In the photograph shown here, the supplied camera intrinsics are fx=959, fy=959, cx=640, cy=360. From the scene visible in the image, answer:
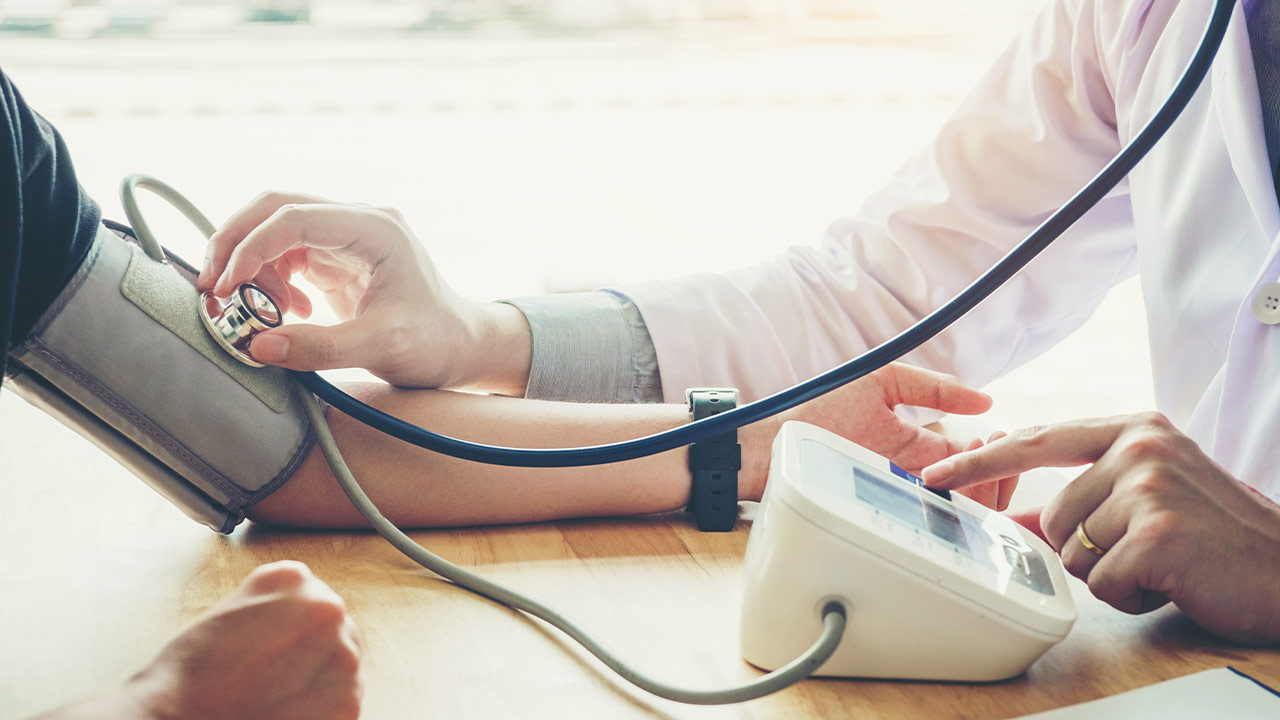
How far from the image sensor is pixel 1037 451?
0.57m

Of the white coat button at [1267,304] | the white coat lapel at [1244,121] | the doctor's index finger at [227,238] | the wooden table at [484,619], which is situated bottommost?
the wooden table at [484,619]

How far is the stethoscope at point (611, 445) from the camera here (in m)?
0.58

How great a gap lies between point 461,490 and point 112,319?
256 mm

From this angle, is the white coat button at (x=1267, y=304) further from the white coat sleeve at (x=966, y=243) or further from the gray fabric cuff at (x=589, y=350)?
the gray fabric cuff at (x=589, y=350)

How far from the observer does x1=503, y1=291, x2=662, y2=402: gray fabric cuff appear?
0.85 m

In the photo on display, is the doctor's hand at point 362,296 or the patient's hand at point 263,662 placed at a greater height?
the doctor's hand at point 362,296

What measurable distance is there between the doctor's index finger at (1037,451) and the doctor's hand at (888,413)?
0.20 meters

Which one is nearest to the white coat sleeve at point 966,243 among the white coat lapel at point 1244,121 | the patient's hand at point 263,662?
the white coat lapel at point 1244,121

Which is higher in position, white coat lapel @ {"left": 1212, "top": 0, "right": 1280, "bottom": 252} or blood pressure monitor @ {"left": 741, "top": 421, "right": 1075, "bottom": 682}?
white coat lapel @ {"left": 1212, "top": 0, "right": 1280, "bottom": 252}

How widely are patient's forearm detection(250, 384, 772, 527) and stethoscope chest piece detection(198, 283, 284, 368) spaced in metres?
0.10

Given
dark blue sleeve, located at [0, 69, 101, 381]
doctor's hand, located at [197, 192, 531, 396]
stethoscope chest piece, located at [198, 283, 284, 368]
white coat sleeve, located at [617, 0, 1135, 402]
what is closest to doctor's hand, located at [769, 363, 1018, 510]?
white coat sleeve, located at [617, 0, 1135, 402]

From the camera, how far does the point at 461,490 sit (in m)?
0.70

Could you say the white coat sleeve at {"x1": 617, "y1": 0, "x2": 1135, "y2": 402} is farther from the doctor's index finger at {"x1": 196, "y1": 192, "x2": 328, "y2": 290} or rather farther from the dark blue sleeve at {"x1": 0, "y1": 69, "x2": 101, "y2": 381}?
the dark blue sleeve at {"x1": 0, "y1": 69, "x2": 101, "y2": 381}

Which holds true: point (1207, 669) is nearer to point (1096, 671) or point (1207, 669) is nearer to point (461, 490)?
point (1096, 671)
